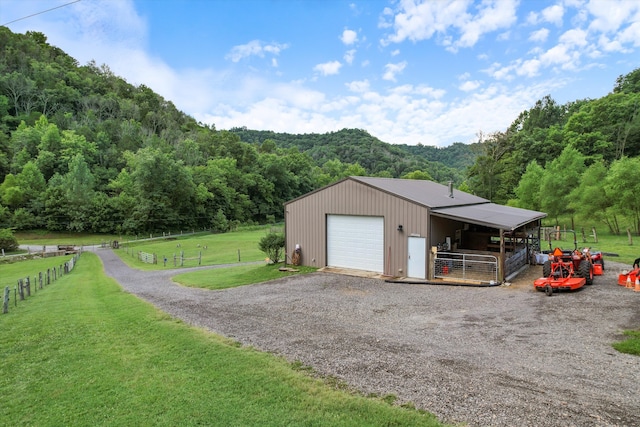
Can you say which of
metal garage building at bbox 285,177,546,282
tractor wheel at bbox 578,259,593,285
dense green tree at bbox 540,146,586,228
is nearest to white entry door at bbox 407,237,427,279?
metal garage building at bbox 285,177,546,282

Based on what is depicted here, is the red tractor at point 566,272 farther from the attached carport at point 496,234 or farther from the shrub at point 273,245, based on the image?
the shrub at point 273,245

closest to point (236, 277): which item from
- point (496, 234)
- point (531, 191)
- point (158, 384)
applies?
point (158, 384)

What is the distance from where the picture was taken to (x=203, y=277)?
52.3 ft

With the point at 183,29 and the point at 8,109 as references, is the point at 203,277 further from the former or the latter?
the point at 8,109

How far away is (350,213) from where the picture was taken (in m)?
15.4

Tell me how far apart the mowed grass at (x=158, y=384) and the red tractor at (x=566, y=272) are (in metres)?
8.26

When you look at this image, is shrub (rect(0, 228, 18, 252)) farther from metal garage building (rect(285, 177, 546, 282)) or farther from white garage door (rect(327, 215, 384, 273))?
white garage door (rect(327, 215, 384, 273))

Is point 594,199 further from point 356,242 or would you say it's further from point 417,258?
point 356,242

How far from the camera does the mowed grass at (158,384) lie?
4039 mm

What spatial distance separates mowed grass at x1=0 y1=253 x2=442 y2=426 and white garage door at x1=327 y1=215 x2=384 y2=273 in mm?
8704

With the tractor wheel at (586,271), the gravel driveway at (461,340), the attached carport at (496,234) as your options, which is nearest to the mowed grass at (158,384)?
the gravel driveway at (461,340)

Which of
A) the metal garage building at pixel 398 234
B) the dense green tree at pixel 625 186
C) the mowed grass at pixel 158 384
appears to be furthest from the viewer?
the dense green tree at pixel 625 186

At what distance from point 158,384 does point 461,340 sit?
500cm

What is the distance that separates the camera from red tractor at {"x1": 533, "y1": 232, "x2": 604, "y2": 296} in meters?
10.3
